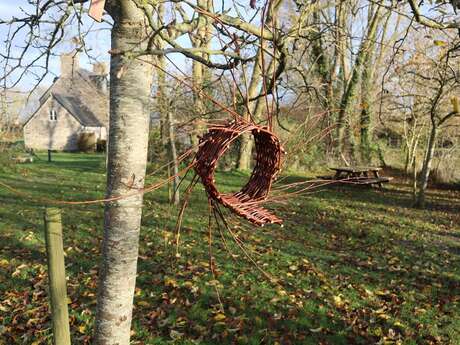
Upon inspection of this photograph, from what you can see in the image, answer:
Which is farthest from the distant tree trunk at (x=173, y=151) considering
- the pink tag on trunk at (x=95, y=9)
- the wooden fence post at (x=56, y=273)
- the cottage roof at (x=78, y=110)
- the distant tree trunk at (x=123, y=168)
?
the cottage roof at (x=78, y=110)

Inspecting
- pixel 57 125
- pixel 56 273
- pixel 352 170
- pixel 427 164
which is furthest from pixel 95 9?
pixel 57 125

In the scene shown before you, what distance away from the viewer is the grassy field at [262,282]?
412cm

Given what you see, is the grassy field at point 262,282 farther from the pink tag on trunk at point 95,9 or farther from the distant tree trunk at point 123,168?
the pink tag on trunk at point 95,9

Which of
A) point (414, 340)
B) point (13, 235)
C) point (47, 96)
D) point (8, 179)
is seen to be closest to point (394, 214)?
point (414, 340)

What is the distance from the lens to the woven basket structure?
140cm

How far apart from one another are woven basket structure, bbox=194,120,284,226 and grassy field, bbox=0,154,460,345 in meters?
0.39

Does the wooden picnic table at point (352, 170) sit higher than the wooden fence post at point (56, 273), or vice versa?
the wooden picnic table at point (352, 170)

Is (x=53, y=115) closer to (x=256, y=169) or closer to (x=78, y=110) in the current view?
(x=78, y=110)

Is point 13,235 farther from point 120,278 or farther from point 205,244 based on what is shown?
point 120,278

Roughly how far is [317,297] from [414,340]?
3.90 ft

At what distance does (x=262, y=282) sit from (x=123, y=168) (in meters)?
3.67

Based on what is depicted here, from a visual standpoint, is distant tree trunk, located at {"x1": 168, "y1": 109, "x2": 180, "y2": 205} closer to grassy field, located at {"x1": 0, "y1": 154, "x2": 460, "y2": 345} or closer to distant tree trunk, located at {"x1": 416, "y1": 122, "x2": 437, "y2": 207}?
grassy field, located at {"x1": 0, "y1": 154, "x2": 460, "y2": 345}

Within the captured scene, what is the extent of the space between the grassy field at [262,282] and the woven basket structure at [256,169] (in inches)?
15.4

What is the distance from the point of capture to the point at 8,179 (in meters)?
14.1
